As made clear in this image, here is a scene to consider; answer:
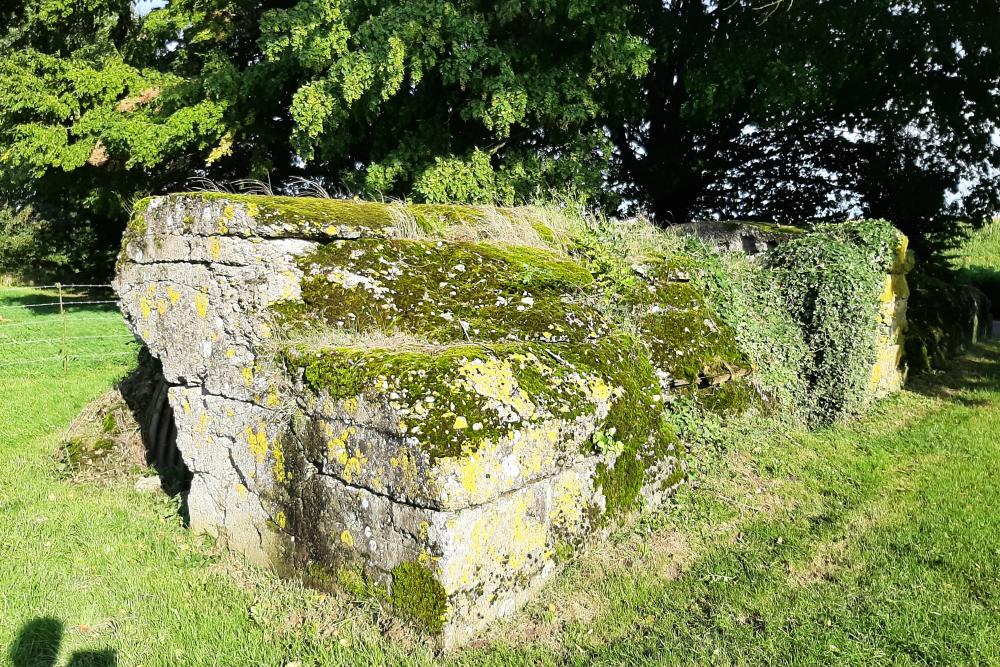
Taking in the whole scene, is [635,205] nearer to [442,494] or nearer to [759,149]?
[759,149]

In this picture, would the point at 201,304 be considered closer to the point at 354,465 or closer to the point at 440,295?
the point at 440,295

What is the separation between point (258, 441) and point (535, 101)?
8.77m

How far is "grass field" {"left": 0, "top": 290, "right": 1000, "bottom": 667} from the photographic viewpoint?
3.06 metres

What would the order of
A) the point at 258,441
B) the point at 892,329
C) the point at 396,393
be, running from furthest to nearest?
the point at 892,329, the point at 258,441, the point at 396,393

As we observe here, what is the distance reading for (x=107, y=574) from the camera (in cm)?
395

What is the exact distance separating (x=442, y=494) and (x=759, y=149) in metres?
14.4

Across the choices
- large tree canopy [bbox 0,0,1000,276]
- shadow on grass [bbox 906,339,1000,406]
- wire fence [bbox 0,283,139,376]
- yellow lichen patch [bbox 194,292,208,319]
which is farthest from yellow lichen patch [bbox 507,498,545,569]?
shadow on grass [bbox 906,339,1000,406]

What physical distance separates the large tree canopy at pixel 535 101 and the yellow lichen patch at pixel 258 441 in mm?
6034

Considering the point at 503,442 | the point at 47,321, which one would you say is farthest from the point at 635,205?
the point at 47,321

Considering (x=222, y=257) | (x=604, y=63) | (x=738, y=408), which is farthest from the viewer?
(x=604, y=63)

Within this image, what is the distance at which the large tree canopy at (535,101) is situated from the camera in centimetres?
1082

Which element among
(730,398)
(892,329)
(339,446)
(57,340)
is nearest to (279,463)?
(339,446)

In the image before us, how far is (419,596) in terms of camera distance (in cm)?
298

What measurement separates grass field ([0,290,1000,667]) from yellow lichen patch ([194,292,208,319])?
143cm
